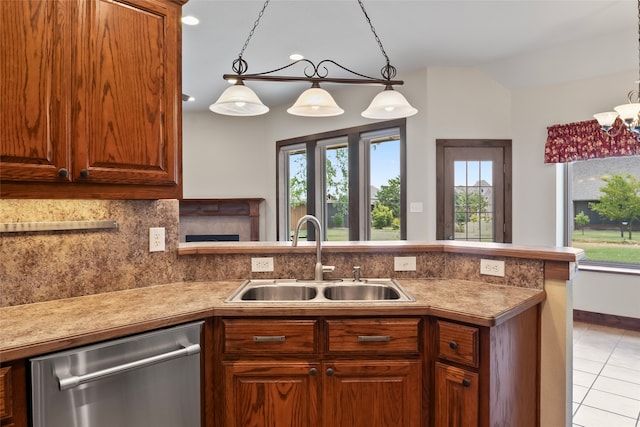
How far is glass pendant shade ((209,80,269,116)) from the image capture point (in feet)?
6.64

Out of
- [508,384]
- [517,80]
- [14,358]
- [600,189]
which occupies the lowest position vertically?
[508,384]

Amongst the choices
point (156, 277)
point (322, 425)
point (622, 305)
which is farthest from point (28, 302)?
point (622, 305)

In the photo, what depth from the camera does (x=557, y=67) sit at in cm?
403

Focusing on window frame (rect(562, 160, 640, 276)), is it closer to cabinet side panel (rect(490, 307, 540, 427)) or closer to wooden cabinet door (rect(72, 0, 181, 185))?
cabinet side panel (rect(490, 307, 540, 427))

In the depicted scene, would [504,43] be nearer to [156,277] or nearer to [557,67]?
[557,67]

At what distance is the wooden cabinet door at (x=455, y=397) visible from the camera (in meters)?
1.44

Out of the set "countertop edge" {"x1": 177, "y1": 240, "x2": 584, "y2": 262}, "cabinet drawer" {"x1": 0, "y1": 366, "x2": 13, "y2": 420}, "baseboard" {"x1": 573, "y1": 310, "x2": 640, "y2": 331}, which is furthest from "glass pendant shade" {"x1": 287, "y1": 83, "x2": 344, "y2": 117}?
"baseboard" {"x1": 573, "y1": 310, "x2": 640, "y2": 331}

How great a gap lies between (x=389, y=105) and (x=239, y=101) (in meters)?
0.81

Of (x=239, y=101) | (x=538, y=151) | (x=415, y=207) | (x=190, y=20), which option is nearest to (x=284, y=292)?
(x=239, y=101)

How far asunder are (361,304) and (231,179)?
16.4ft

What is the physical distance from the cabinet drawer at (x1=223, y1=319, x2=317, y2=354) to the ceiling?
2.54m

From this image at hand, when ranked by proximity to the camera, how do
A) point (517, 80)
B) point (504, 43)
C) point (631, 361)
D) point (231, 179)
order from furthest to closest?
point (231, 179)
point (517, 80)
point (504, 43)
point (631, 361)

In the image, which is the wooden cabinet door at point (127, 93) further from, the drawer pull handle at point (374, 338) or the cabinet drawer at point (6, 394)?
the drawer pull handle at point (374, 338)

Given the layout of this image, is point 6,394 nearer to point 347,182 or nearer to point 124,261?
point 124,261
